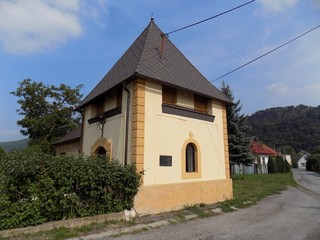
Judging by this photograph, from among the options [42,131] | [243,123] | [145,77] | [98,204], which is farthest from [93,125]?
[42,131]

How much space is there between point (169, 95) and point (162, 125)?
4.92 feet

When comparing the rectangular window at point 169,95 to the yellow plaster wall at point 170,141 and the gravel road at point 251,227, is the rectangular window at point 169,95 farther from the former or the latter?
the gravel road at point 251,227

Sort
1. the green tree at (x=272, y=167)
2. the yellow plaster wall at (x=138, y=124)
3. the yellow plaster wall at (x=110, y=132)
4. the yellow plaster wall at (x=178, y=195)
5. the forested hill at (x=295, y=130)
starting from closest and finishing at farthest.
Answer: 1. the yellow plaster wall at (x=178, y=195)
2. the yellow plaster wall at (x=138, y=124)
3. the yellow plaster wall at (x=110, y=132)
4. the green tree at (x=272, y=167)
5. the forested hill at (x=295, y=130)

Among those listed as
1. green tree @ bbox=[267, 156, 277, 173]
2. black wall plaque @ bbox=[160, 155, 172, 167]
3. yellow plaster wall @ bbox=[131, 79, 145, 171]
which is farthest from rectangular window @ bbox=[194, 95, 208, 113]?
green tree @ bbox=[267, 156, 277, 173]

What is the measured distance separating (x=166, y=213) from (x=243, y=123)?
14162 mm

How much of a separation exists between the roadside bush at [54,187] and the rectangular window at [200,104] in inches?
201

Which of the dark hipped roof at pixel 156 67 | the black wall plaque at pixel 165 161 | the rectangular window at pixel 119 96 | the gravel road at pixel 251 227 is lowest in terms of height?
the gravel road at pixel 251 227

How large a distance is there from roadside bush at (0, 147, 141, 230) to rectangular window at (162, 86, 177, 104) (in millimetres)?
3686

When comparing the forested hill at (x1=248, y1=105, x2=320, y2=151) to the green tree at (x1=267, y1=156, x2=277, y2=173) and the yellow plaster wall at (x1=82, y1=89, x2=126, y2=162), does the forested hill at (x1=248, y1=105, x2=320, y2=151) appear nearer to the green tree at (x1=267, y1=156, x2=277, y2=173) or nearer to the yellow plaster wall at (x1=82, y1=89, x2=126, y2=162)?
the green tree at (x1=267, y1=156, x2=277, y2=173)

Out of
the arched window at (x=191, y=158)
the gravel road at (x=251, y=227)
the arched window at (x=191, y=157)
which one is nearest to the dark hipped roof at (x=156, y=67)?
the arched window at (x=191, y=158)

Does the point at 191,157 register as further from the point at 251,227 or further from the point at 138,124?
the point at 251,227

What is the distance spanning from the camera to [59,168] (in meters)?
7.40

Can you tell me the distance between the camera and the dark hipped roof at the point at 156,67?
10.3 m

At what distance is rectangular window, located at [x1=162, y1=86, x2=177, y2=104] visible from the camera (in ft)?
35.3
